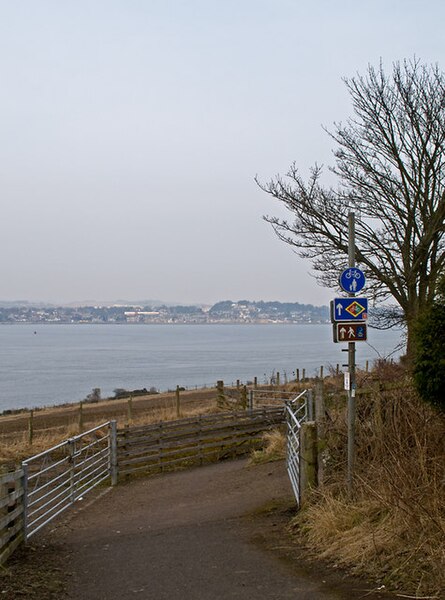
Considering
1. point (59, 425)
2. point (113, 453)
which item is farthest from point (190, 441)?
point (59, 425)

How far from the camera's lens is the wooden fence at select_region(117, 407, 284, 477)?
17.0m

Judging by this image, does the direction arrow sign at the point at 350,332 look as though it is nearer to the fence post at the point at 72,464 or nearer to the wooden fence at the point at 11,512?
the wooden fence at the point at 11,512

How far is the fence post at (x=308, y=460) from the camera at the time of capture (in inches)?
404

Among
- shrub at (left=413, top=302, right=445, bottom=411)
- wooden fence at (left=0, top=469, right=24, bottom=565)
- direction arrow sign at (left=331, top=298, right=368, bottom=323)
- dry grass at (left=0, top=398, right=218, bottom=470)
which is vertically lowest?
dry grass at (left=0, top=398, right=218, bottom=470)

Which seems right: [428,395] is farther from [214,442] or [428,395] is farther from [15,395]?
[15,395]

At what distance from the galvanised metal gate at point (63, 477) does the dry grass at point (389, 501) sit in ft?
12.6

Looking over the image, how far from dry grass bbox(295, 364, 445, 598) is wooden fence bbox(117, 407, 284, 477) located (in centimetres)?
704

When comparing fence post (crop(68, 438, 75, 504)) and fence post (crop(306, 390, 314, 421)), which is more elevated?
fence post (crop(306, 390, 314, 421))

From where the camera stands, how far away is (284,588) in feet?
23.0

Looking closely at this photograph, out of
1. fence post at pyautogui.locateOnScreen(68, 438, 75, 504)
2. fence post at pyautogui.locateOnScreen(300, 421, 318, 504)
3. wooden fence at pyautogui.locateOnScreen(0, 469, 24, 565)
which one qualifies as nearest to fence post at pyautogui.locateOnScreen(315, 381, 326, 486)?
fence post at pyautogui.locateOnScreen(300, 421, 318, 504)

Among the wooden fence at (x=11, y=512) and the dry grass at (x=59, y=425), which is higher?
the wooden fence at (x=11, y=512)

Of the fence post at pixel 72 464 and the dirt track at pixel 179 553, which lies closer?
the dirt track at pixel 179 553

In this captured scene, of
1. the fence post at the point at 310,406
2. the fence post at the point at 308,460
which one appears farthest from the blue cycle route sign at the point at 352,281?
the fence post at the point at 310,406

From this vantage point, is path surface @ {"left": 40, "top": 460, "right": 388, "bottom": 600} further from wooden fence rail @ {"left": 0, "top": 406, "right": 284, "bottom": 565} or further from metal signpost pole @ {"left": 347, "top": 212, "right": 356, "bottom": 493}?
wooden fence rail @ {"left": 0, "top": 406, "right": 284, "bottom": 565}
